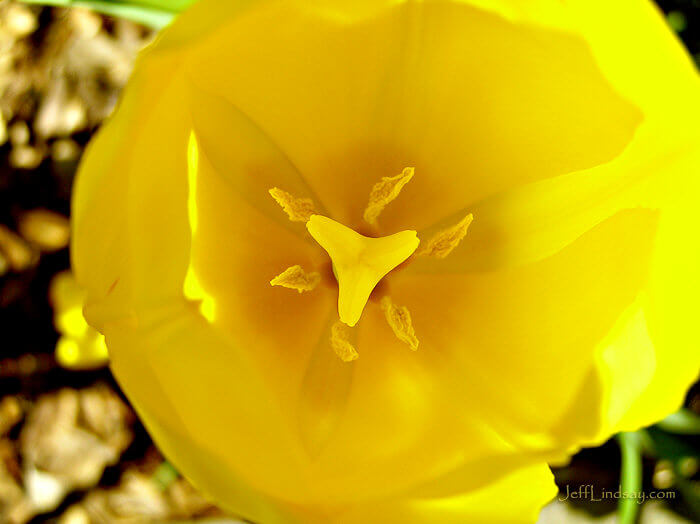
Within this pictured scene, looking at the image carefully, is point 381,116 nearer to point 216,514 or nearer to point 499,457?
point 499,457

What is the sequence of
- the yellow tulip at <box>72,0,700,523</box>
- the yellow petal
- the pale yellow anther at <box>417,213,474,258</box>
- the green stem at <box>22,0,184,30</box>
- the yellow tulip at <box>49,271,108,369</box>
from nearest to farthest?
1. the yellow tulip at <box>72,0,700,523</box>
2. the yellow petal
3. the pale yellow anther at <box>417,213,474,258</box>
4. the green stem at <box>22,0,184,30</box>
5. the yellow tulip at <box>49,271,108,369</box>

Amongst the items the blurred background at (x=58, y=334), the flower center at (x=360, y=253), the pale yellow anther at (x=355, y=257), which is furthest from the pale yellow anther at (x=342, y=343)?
the blurred background at (x=58, y=334)

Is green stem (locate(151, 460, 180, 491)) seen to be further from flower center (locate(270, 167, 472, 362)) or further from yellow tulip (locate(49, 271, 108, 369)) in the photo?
flower center (locate(270, 167, 472, 362))

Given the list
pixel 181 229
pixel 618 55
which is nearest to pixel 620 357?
pixel 618 55

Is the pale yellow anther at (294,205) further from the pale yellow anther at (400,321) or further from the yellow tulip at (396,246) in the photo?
the pale yellow anther at (400,321)

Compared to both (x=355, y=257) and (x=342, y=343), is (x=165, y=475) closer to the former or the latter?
(x=342, y=343)

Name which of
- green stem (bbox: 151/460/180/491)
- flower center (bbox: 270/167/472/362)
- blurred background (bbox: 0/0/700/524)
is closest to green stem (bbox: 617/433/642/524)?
blurred background (bbox: 0/0/700/524)
